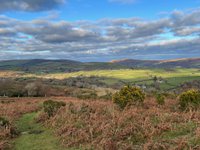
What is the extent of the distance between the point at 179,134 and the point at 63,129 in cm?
636

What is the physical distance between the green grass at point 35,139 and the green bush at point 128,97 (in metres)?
6.10

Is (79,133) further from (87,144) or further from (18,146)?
(18,146)

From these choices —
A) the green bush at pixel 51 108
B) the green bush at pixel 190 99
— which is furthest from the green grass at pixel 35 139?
the green bush at pixel 190 99

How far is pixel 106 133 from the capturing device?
12945 mm

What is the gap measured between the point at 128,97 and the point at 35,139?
8.59 metres

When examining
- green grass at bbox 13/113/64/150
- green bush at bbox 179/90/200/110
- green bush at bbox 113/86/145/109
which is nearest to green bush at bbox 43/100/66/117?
green grass at bbox 13/113/64/150

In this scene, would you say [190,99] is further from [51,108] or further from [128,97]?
[51,108]

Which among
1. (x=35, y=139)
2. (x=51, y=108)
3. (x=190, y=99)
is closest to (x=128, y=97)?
(x=190, y=99)

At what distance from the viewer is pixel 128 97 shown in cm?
2097

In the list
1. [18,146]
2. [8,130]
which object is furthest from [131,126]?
[8,130]

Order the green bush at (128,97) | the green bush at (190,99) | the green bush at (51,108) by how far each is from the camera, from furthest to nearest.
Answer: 1. the green bush at (128,97)
2. the green bush at (51,108)
3. the green bush at (190,99)

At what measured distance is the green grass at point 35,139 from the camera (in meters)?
13.2

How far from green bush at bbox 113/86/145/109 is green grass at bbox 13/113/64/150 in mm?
6105

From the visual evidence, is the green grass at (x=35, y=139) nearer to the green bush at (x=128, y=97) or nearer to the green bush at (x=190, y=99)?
the green bush at (x=128, y=97)
